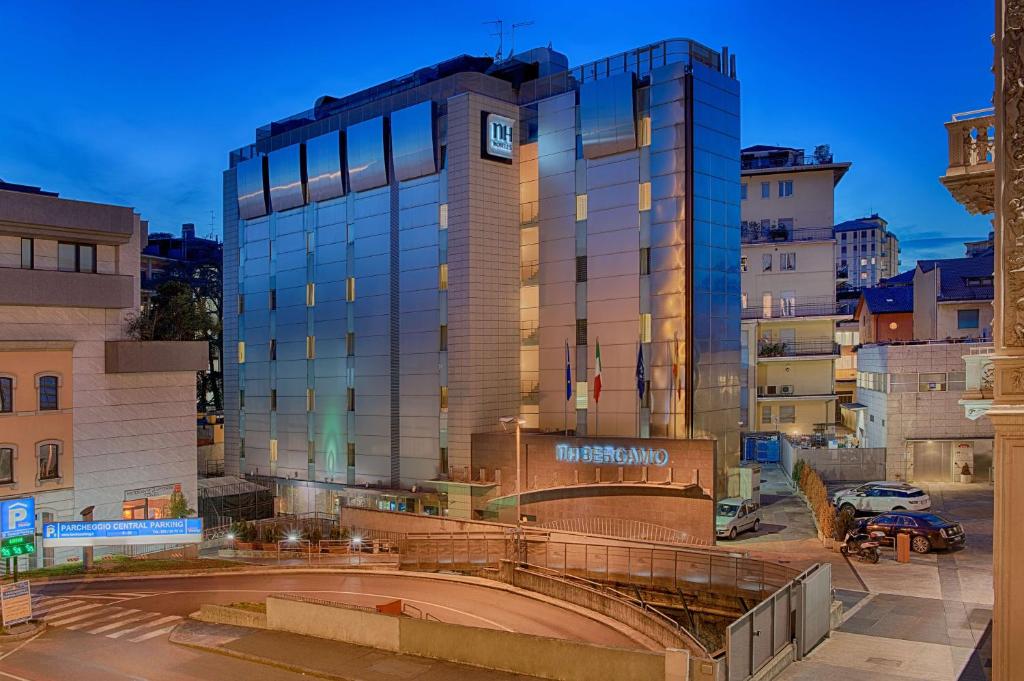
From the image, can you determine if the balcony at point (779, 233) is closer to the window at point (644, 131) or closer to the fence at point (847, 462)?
the fence at point (847, 462)

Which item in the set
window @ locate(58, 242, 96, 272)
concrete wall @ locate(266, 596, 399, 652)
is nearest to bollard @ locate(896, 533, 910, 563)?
concrete wall @ locate(266, 596, 399, 652)

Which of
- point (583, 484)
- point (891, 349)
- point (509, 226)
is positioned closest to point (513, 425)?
point (583, 484)

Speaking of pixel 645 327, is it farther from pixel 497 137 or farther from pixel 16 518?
pixel 16 518

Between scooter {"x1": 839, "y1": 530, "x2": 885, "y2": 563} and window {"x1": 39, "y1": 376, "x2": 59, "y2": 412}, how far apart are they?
123 feet

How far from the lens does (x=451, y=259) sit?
1959 inches

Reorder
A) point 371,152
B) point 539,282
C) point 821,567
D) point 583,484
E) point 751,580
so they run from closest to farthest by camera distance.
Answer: point 821,567, point 751,580, point 583,484, point 539,282, point 371,152

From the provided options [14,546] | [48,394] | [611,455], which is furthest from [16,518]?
[611,455]

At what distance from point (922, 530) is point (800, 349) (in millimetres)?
35558

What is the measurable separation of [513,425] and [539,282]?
8.75 m

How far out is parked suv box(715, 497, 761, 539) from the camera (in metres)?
41.0

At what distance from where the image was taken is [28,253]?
4131 cm

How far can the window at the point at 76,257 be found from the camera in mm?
42625

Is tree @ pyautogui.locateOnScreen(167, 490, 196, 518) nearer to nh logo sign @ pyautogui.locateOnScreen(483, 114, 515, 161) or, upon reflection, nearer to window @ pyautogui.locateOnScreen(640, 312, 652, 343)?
nh logo sign @ pyautogui.locateOnScreen(483, 114, 515, 161)

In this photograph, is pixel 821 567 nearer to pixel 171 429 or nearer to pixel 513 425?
pixel 513 425
